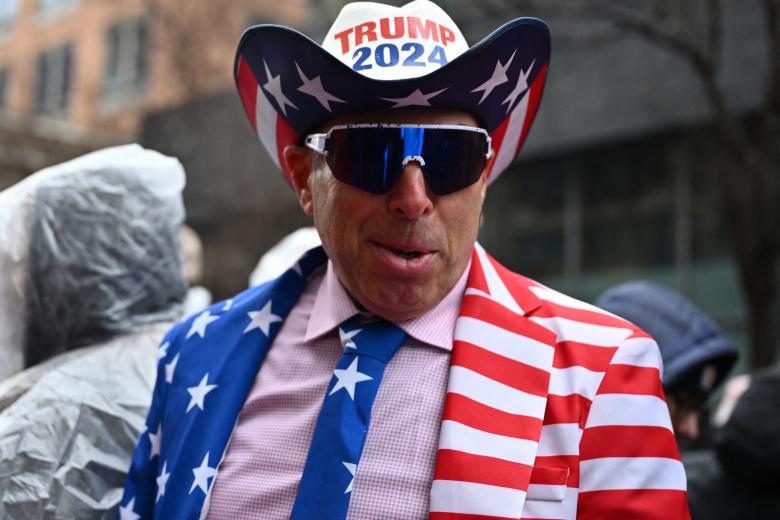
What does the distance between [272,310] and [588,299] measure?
29.4ft

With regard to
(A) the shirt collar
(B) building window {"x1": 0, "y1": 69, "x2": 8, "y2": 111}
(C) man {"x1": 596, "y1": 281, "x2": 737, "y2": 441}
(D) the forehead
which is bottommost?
(B) building window {"x1": 0, "y1": 69, "x2": 8, "y2": 111}

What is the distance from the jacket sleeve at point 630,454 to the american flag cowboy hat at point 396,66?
67cm

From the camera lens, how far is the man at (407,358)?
5.88 feet

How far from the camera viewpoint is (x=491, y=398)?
6.18 ft

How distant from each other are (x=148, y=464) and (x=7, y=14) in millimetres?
25438

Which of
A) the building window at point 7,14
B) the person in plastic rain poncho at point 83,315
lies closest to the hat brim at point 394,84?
the person in plastic rain poncho at point 83,315

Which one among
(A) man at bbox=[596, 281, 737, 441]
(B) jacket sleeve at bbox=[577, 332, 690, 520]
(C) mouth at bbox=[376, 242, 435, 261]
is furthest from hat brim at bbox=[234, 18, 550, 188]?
(A) man at bbox=[596, 281, 737, 441]

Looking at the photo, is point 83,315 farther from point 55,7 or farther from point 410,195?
point 55,7

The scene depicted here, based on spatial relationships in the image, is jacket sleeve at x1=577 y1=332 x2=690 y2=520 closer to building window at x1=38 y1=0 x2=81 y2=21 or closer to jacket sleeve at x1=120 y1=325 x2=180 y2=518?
jacket sleeve at x1=120 y1=325 x2=180 y2=518

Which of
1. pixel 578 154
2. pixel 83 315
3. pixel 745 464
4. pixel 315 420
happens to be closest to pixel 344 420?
pixel 315 420

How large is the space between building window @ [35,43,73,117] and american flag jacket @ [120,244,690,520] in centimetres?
2160

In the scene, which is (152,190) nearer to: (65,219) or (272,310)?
(65,219)

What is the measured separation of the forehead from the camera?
2004mm

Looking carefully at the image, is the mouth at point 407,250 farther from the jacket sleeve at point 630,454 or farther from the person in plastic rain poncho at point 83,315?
the person in plastic rain poncho at point 83,315
